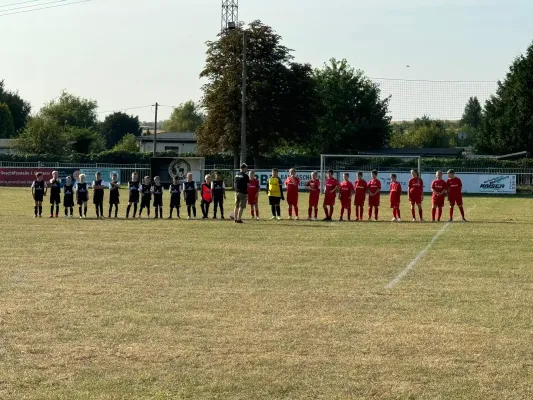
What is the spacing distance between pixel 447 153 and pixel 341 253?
233 ft

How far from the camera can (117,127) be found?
5591 inches

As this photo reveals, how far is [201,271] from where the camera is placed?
571 inches

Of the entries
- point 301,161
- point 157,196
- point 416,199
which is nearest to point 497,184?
point 301,161

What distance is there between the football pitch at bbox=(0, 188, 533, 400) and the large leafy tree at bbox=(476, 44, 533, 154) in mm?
51333

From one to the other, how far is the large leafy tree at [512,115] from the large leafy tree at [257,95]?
51.7 feet

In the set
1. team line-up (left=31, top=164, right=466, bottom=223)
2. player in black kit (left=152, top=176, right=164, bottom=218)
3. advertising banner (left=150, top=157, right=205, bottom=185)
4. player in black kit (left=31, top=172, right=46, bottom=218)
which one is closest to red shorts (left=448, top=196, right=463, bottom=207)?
team line-up (left=31, top=164, right=466, bottom=223)

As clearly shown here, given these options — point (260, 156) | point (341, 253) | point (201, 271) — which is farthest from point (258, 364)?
point (260, 156)

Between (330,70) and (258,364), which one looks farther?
(330,70)

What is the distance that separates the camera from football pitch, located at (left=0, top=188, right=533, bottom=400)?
720 centimetres

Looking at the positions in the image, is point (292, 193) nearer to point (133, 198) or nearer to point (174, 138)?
point (133, 198)

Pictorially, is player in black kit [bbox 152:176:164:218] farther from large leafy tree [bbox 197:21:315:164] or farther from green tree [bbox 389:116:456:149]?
green tree [bbox 389:116:456:149]

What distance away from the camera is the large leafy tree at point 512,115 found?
68312 mm

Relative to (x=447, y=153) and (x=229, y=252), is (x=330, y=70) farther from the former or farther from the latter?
(x=229, y=252)

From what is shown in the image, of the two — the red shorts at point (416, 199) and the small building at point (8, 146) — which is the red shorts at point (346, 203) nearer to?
the red shorts at point (416, 199)
